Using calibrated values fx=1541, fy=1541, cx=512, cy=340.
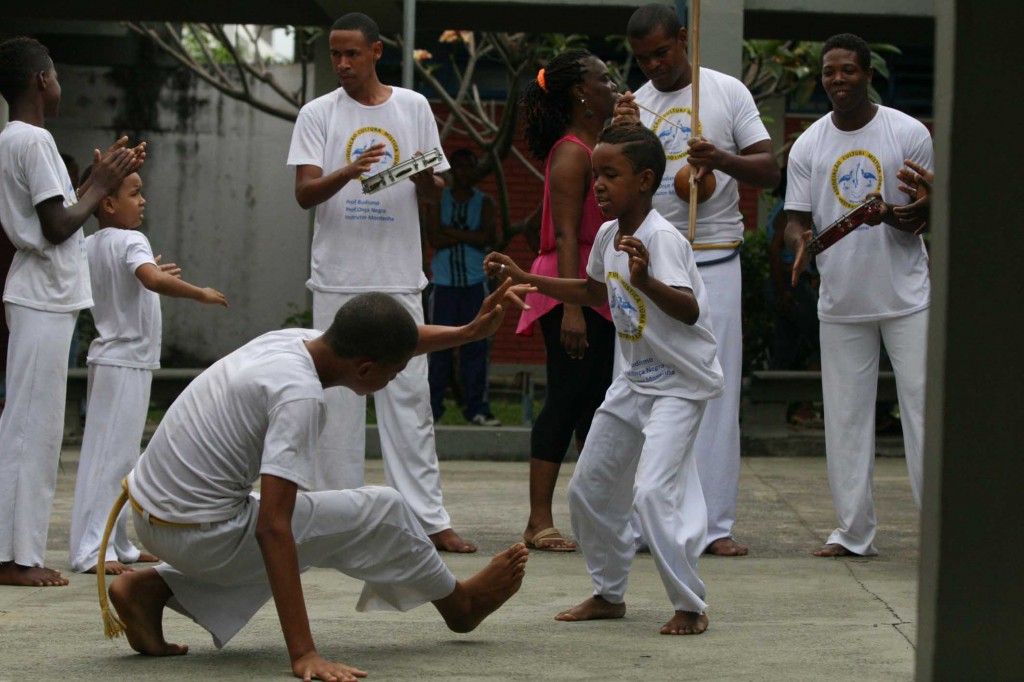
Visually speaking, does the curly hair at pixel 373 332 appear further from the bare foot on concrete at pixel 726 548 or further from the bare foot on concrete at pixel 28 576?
the bare foot on concrete at pixel 726 548

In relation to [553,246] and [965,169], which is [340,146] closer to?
[553,246]

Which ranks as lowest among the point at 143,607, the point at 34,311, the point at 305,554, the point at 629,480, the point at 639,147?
the point at 143,607

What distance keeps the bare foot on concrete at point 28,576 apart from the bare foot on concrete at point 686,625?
2.23 m

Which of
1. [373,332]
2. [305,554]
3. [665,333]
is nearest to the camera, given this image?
[373,332]

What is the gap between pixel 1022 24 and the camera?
2.85m

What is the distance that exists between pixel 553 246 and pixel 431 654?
232 cm

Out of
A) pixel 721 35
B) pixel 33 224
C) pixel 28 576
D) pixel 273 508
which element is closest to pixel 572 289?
pixel 273 508

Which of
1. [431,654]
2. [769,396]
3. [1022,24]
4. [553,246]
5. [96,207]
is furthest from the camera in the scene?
[769,396]

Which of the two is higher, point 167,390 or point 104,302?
point 104,302

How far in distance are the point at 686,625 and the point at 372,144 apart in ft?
8.70

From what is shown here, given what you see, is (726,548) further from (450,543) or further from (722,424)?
(450,543)

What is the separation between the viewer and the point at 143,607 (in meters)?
4.28

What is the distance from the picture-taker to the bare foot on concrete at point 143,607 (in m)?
4.26

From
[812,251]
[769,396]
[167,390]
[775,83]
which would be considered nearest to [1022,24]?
[812,251]
